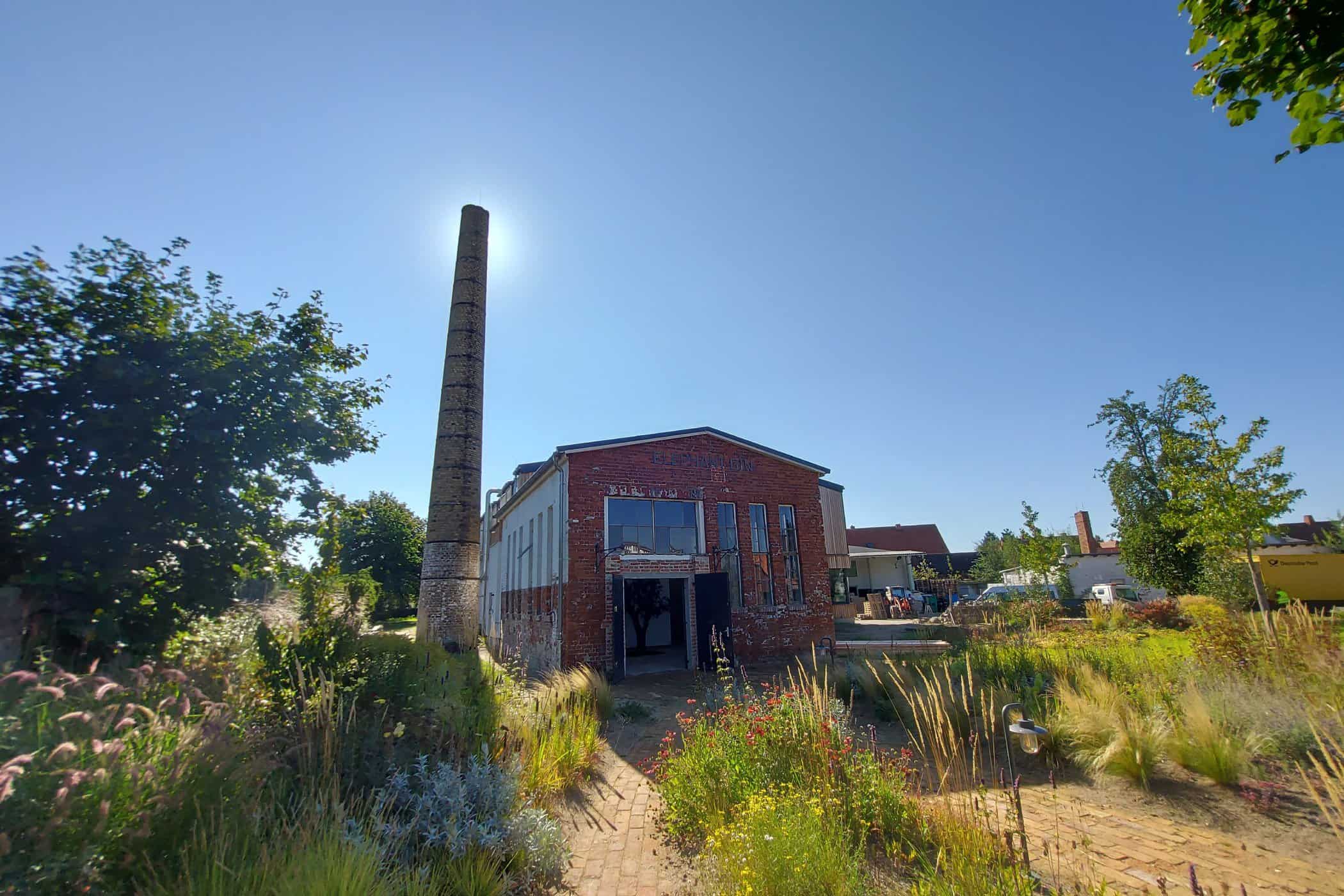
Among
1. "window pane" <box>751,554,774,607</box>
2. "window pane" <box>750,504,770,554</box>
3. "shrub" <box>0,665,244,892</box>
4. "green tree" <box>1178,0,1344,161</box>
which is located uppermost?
"green tree" <box>1178,0,1344,161</box>

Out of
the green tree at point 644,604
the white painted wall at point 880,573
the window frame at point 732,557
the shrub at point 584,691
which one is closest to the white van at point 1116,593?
the white painted wall at point 880,573

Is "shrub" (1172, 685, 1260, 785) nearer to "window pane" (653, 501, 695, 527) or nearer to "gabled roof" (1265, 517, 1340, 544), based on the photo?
"window pane" (653, 501, 695, 527)

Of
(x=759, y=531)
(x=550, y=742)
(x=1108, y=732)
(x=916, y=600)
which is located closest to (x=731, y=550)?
(x=759, y=531)

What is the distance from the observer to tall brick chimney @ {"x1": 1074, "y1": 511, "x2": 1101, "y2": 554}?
118ft

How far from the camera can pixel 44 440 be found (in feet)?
19.2

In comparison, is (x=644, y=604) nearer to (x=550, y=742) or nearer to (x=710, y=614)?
(x=710, y=614)

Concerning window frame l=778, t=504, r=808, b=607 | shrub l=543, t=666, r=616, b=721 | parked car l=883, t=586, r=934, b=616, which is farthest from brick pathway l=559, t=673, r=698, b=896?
parked car l=883, t=586, r=934, b=616

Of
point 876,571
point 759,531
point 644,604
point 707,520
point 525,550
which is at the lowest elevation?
point 644,604

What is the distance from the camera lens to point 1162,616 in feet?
53.8

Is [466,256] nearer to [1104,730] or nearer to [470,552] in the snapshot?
[470,552]

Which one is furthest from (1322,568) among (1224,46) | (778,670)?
(1224,46)

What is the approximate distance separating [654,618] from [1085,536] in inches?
1273

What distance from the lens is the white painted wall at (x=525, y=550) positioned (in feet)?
47.0

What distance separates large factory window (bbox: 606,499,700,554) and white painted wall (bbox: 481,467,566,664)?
52.3 inches
